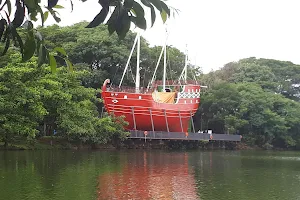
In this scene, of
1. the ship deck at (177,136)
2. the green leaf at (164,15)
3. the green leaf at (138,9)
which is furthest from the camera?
the ship deck at (177,136)

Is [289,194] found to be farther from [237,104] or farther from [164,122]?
[237,104]

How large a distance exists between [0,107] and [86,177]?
7480mm


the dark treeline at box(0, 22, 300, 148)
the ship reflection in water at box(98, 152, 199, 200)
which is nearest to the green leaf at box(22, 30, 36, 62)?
the ship reflection in water at box(98, 152, 199, 200)

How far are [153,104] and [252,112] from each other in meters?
12.2

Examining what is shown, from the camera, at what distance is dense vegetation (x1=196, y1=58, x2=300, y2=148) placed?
36.4 metres

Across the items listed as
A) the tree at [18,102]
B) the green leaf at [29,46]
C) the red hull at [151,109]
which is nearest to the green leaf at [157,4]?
the green leaf at [29,46]

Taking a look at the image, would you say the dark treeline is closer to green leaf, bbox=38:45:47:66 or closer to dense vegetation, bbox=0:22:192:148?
dense vegetation, bbox=0:22:192:148

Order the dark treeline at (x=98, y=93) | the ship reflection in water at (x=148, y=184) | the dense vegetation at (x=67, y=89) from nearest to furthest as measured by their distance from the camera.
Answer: the ship reflection in water at (x=148, y=184) < the dense vegetation at (x=67, y=89) < the dark treeline at (x=98, y=93)

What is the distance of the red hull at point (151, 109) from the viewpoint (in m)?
27.7

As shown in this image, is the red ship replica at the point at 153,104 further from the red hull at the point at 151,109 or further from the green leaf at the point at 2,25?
the green leaf at the point at 2,25

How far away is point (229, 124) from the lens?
1415 inches

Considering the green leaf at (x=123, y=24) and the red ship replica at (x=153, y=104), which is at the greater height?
the red ship replica at (x=153, y=104)

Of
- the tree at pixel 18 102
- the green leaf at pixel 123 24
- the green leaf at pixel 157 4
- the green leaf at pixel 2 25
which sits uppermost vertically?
the tree at pixel 18 102

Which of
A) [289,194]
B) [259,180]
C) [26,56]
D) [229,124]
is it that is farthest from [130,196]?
[229,124]
